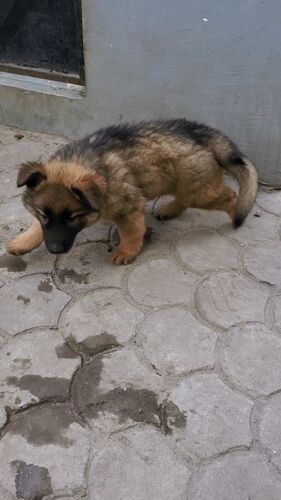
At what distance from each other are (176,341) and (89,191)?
0.97 m

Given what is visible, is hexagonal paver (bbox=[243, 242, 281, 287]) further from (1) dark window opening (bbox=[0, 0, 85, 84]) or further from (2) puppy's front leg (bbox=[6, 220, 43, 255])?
(1) dark window opening (bbox=[0, 0, 85, 84])

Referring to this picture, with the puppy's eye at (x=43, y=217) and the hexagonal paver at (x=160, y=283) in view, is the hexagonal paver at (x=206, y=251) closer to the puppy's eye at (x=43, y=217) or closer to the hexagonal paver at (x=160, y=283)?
the hexagonal paver at (x=160, y=283)

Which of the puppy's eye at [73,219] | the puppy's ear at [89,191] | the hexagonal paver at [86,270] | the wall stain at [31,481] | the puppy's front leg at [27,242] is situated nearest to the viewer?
the wall stain at [31,481]

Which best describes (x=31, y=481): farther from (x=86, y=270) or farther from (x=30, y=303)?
(x=86, y=270)

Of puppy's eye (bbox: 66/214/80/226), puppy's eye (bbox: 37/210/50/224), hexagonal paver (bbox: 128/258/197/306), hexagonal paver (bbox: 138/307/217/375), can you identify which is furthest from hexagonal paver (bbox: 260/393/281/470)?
puppy's eye (bbox: 37/210/50/224)

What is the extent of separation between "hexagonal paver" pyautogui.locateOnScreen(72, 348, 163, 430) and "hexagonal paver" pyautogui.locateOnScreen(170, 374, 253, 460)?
0.13m

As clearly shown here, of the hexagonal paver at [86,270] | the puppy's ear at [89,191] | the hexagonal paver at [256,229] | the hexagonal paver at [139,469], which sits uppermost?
the puppy's ear at [89,191]

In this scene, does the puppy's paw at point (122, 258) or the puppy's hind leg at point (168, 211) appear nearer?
the puppy's paw at point (122, 258)

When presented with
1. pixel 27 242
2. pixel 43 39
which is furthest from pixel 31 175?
pixel 43 39

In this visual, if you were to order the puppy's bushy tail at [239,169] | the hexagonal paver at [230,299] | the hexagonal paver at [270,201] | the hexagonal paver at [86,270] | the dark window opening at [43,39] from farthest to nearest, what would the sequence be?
the dark window opening at [43,39], the hexagonal paver at [270,201], the puppy's bushy tail at [239,169], the hexagonal paver at [86,270], the hexagonal paver at [230,299]

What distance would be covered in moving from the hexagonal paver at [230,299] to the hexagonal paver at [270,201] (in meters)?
0.87

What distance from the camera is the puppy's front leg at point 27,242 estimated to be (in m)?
3.30

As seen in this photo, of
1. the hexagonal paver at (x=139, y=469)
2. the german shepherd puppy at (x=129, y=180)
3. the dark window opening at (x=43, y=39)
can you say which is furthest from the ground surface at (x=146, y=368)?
the dark window opening at (x=43, y=39)

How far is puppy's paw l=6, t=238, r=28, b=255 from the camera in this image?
10.9 ft
